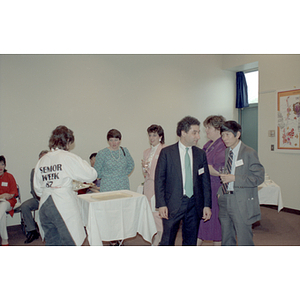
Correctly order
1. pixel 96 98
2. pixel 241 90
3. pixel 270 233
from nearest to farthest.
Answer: pixel 270 233 → pixel 96 98 → pixel 241 90

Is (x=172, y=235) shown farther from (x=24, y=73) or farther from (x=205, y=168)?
(x=24, y=73)

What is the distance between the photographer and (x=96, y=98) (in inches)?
218

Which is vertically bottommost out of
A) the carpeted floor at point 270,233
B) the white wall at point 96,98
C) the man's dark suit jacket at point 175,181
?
the carpeted floor at point 270,233

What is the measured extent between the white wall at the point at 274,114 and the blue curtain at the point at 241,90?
756 millimetres

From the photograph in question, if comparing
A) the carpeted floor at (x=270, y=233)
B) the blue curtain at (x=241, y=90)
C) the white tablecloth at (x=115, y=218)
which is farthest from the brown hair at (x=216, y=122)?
the blue curtain at (x=241, y=90)

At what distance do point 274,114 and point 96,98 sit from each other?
3.94m

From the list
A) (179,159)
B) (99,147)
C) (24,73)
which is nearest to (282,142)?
(99,147)

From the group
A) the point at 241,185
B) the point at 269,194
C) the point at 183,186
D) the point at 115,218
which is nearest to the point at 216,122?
the point at 241,185

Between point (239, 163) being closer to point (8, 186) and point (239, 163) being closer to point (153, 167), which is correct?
point (153, 167)

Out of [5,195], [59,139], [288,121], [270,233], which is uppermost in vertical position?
[288,121]

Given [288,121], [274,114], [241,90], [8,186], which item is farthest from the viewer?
[241,90]

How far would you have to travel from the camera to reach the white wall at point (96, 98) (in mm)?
4762

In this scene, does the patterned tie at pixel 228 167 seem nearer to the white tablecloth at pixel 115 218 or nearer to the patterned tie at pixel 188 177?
the patterned tie at pixel 188 177

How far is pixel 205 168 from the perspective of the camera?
2.56 metres
